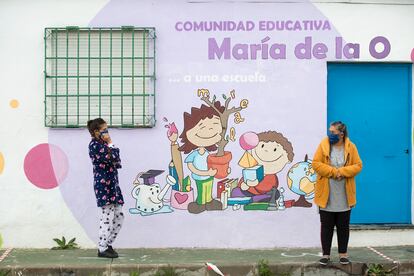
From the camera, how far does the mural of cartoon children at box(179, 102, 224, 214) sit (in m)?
7.96

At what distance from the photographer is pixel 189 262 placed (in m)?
7.16

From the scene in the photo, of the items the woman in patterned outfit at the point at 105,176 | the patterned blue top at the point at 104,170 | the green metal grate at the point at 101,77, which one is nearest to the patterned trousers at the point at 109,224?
the woman in patterned outfit at the point at 105,176

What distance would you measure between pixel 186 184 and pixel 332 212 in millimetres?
1953

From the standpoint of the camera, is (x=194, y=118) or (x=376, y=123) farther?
(x=376, y=123)

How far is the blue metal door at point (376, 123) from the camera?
26.6 feet

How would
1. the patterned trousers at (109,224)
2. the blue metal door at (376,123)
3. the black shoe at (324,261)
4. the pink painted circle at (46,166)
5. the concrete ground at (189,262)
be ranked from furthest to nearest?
the blue metal door at (376,123)
the pink painted circle at (46,166)
the patterned trousers at (109,224)
the black shoe at (324,261)
the concrete ground at (189,262)

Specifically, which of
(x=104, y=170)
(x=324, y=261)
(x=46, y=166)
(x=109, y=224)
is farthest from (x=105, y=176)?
(x=324, y=261)

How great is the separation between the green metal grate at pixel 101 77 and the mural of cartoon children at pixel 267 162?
1415 mm

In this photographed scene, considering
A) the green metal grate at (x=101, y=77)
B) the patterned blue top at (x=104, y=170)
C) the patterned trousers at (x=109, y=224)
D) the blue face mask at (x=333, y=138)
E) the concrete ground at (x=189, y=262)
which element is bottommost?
the concrete ground at (x=189, y=262)

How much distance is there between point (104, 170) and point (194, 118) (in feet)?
4.68

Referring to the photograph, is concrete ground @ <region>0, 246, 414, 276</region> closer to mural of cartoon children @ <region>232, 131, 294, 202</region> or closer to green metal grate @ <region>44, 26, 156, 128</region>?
mural of cartoon children @ <region>232, 131, 294, 202</region>

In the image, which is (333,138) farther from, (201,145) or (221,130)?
(201,145)

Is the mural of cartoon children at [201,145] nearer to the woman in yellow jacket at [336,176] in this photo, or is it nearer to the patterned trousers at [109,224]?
the patterned trousers at [109,224]

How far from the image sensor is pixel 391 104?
814 cm
